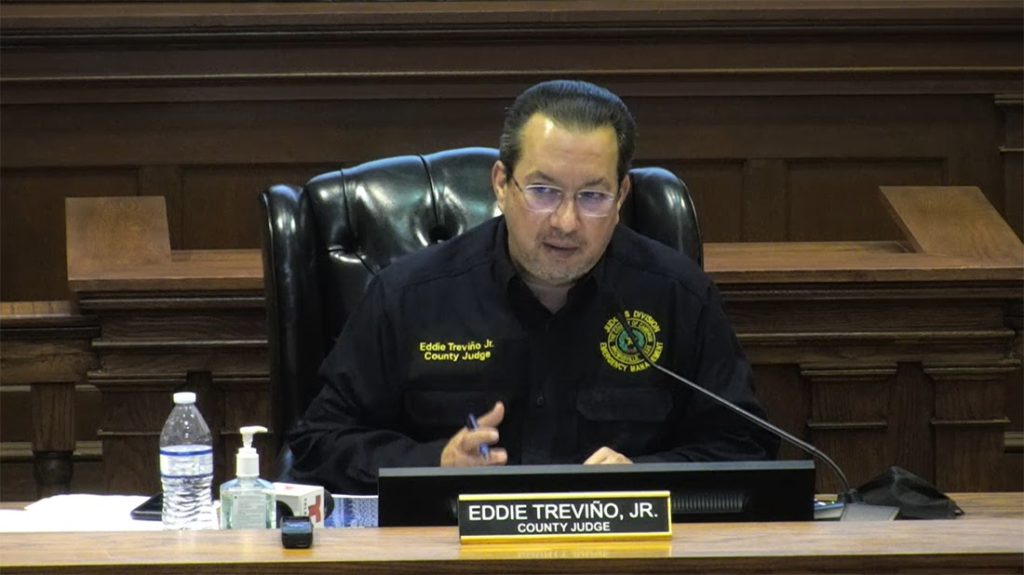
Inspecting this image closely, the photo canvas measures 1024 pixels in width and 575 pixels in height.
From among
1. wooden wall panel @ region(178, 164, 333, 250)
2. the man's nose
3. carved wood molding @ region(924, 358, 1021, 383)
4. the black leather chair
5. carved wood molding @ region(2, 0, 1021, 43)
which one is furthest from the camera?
wooden wall panel @ region(178, 164, 333, 250)

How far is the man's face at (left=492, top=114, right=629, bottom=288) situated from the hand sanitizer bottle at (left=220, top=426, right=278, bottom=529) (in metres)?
0.63

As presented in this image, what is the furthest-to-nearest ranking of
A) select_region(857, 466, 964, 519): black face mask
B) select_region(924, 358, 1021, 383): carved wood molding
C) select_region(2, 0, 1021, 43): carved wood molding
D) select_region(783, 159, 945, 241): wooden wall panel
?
select_region(783, 159, 945, 241): wooden wall panel < select_region(2, 0, 1021, 43): carved wood molding < select_region(924, 358, 1021, 383): carved wood molding < select_region(857, 466, 964, 519): black face mask

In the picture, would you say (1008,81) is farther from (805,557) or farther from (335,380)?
(805,557)

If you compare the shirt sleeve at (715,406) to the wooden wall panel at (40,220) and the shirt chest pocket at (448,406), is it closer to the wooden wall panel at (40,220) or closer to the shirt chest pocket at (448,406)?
the shirt chest pocket at (448,406)

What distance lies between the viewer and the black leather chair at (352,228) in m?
2.59

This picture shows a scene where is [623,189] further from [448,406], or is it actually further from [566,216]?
[448,406]

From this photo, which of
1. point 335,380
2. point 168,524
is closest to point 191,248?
point 335,380

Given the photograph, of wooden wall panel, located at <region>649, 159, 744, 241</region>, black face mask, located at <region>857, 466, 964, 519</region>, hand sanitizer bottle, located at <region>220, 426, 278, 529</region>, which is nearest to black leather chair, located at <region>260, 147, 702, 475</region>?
hand sanitizer bottle, located at <region>220, 426, 278, 529</region>

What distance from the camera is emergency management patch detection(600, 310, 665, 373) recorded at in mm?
2473

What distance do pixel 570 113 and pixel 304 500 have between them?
0.75 m

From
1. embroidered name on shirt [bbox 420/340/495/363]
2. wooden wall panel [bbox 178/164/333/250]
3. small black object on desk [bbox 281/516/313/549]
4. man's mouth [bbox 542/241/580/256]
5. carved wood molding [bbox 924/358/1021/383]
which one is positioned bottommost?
small black object on desk [bbox 281/516/313/549]

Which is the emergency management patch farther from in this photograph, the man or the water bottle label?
the water bottle label

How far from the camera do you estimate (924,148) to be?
4.52 metres

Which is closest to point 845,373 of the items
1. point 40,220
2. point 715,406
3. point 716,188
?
point 715,406
